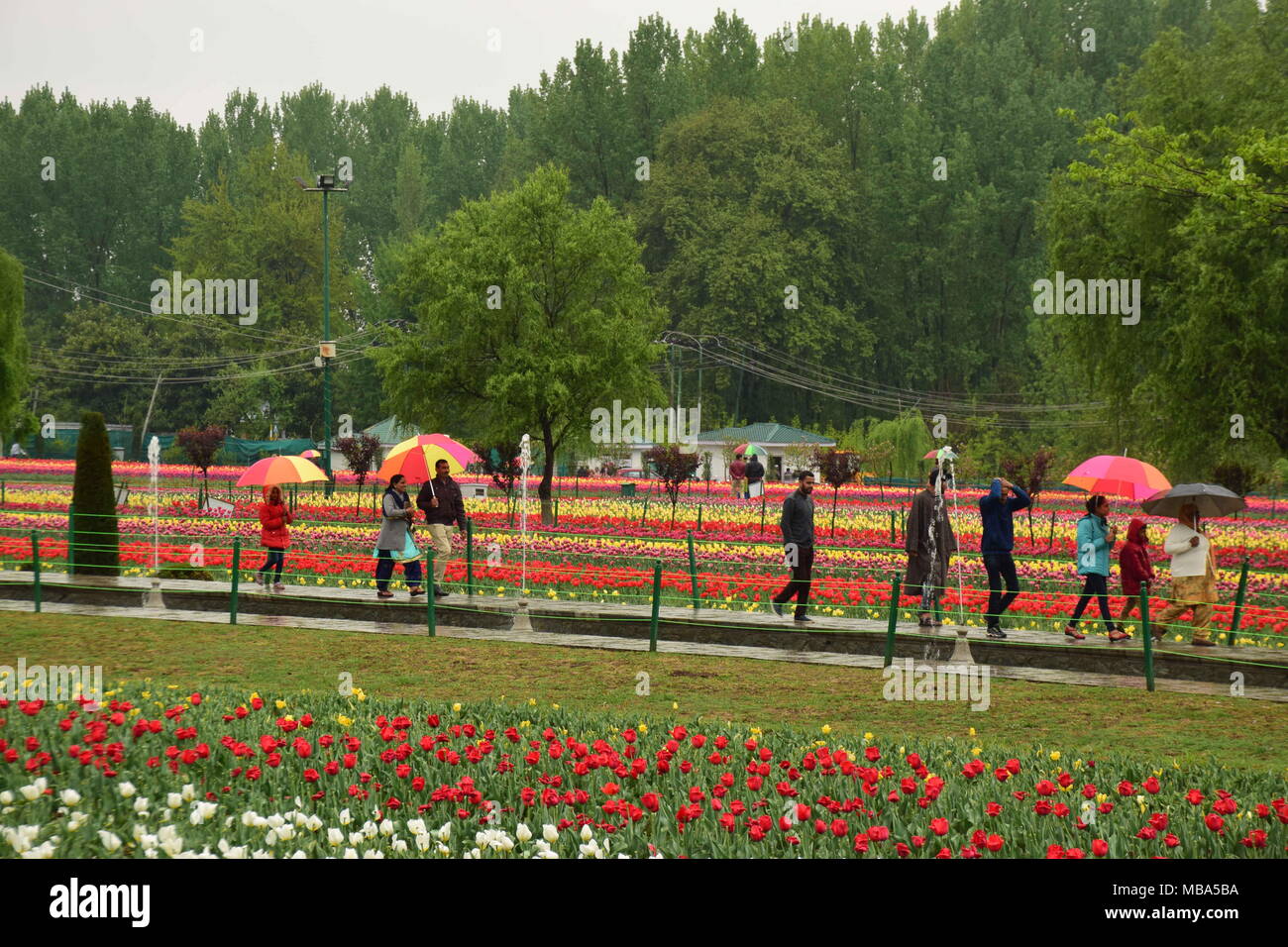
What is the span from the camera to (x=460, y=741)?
27.3ft

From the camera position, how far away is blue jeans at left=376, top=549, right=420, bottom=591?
55.4ft

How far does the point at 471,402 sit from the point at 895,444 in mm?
24035

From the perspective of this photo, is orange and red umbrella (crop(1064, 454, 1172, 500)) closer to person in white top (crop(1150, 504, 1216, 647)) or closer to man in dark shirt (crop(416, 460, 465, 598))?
person in white top (crop(1150, 504, 1216, 647))

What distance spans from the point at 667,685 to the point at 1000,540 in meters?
4.78

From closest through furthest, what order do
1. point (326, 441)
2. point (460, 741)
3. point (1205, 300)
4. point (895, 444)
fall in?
point (460, 741) < point (1205, 300) < point (326, 441) < point (895, 444)

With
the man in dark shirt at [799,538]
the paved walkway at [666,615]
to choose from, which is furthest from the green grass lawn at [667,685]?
the man in dark shirt at [799,538]

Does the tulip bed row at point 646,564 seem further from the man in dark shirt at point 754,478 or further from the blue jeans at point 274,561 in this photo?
the man in dark shirt at point 754,478

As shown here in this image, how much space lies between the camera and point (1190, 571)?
14305 millimetres

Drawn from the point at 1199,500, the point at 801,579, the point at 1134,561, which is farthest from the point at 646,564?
the point at 1199,500

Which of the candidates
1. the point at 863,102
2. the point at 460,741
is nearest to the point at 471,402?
the point at 460,741

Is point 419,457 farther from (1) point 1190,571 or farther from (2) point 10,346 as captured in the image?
(2) point 10,346

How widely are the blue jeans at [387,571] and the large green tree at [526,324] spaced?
17.3 meters

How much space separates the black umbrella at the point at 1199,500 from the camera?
14.3m

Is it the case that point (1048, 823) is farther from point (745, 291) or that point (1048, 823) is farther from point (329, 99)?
point (329, 99)
